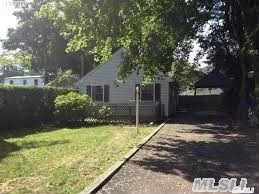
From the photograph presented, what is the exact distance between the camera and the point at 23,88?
26.4m

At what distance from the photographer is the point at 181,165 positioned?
12.7m

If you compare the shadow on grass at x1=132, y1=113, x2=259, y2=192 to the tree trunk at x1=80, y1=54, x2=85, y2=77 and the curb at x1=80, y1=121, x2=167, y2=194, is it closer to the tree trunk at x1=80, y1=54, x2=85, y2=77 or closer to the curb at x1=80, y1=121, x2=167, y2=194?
the curb at x1=80, y1=121, x2=167, y2=194

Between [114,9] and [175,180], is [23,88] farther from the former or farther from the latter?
[175,180]

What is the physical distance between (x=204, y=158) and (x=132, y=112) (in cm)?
1906

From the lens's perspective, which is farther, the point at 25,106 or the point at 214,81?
the point at 214,81

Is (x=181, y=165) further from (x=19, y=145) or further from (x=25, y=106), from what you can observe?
(x=25, y=106)

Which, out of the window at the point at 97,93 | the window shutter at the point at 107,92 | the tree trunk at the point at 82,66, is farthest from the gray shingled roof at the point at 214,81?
the tree trunk at the point at 82,66

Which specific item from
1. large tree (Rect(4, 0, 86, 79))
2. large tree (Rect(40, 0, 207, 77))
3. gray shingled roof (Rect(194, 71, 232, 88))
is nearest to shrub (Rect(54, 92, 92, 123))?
large tree (Rect(40, 0, 207, 77))

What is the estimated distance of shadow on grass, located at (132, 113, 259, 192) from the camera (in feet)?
37.8

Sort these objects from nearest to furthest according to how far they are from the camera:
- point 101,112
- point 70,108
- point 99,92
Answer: point 70,108 → point 101,112 → point 99,92

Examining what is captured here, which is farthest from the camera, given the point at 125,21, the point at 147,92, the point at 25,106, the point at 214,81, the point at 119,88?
the point at 214,81

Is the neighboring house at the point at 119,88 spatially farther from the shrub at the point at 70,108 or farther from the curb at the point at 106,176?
the curb at the point at 106,176

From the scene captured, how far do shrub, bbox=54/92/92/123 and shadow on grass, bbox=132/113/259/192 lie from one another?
32.4 feet

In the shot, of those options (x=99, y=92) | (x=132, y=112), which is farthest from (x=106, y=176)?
(x=99, y=92)
